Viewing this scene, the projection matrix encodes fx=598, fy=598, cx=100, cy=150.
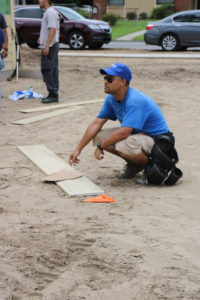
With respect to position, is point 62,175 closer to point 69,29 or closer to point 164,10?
point 69,29

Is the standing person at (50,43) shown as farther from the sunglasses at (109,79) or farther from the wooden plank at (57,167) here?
the sunglasses at (109,79)

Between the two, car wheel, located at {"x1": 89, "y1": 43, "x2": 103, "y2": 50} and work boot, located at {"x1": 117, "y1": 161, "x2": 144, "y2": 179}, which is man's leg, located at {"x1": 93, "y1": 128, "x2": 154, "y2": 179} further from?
car wheel, located at {"x1": 89, "y1": 43, "x2": 103, "y2": 50}

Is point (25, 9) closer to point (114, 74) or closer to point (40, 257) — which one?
point (114, 74)

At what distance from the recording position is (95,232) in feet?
16.2

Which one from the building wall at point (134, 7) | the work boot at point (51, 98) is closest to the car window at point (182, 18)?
the work boot at point (51, 98)

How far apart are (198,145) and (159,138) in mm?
2142

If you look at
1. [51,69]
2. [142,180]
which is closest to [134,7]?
[51,69]

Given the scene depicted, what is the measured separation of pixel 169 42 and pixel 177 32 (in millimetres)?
590

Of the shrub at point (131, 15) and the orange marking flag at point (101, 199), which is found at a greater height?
the orange marking flag at point (101, 199)

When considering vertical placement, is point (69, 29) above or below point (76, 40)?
above

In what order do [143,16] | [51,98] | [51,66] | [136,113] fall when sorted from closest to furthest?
[136,113], [51,66], [51,98], [143,16]

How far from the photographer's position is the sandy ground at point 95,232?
3.91 m

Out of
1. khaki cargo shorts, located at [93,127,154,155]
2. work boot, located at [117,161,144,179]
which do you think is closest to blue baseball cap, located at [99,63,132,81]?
khaki cargo shorts, located at [93,127,154,155]

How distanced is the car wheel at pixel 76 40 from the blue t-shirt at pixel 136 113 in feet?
55.5
